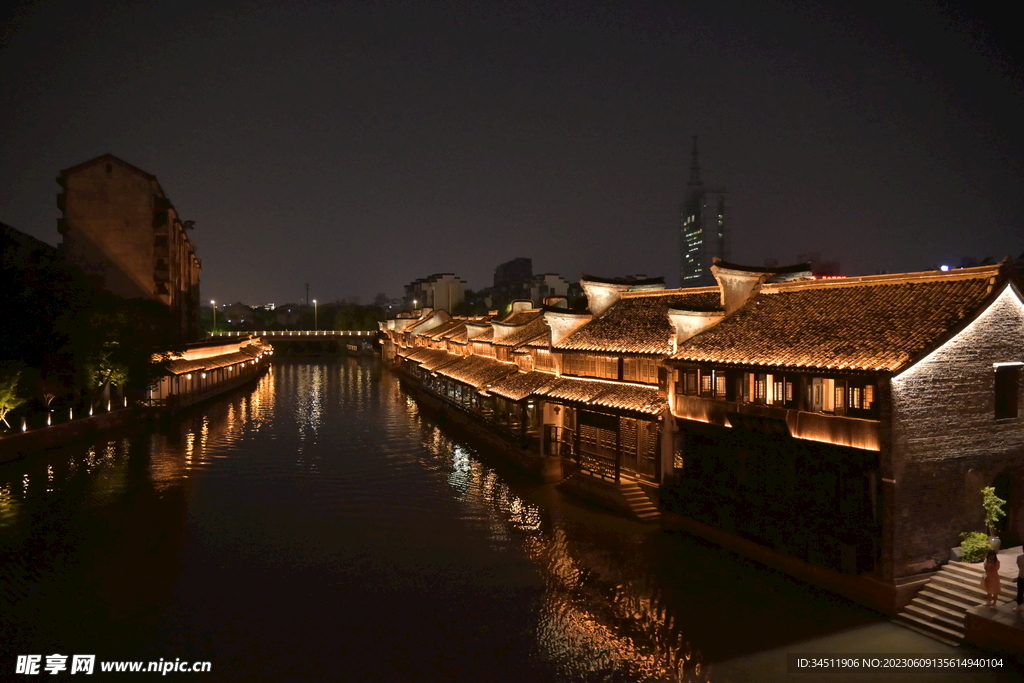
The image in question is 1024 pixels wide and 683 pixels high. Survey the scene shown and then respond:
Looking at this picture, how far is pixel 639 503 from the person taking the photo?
2659cm

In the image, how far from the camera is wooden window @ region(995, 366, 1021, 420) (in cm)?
1878

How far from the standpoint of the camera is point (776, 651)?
15.6 meters

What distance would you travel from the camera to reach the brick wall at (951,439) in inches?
683

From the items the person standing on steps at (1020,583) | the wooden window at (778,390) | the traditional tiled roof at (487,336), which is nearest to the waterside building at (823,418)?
the wooden window at (778,390)

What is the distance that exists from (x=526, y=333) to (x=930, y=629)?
102 feet

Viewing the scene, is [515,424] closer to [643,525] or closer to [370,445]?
[370,445]

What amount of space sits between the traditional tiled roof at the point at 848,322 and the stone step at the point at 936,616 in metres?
6.05

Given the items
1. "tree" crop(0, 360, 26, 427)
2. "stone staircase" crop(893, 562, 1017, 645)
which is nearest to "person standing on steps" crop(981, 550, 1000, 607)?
"stone staircase" crop(893, 562, 1017, 645)

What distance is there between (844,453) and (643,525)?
361 inches

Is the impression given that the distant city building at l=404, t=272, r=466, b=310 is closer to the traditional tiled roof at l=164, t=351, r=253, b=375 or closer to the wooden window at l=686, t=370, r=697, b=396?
the traditional tiled roof at l=164, t=351, r=253, b=375

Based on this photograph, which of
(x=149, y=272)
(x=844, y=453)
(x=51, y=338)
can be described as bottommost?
(x=844, y=453)

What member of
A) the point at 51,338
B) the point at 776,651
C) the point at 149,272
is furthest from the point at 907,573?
the point at 149,272

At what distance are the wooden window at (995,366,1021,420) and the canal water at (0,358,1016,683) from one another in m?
7.12

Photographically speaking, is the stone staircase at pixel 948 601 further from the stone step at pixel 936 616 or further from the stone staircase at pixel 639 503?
the stone staircase at pixel 639 503
